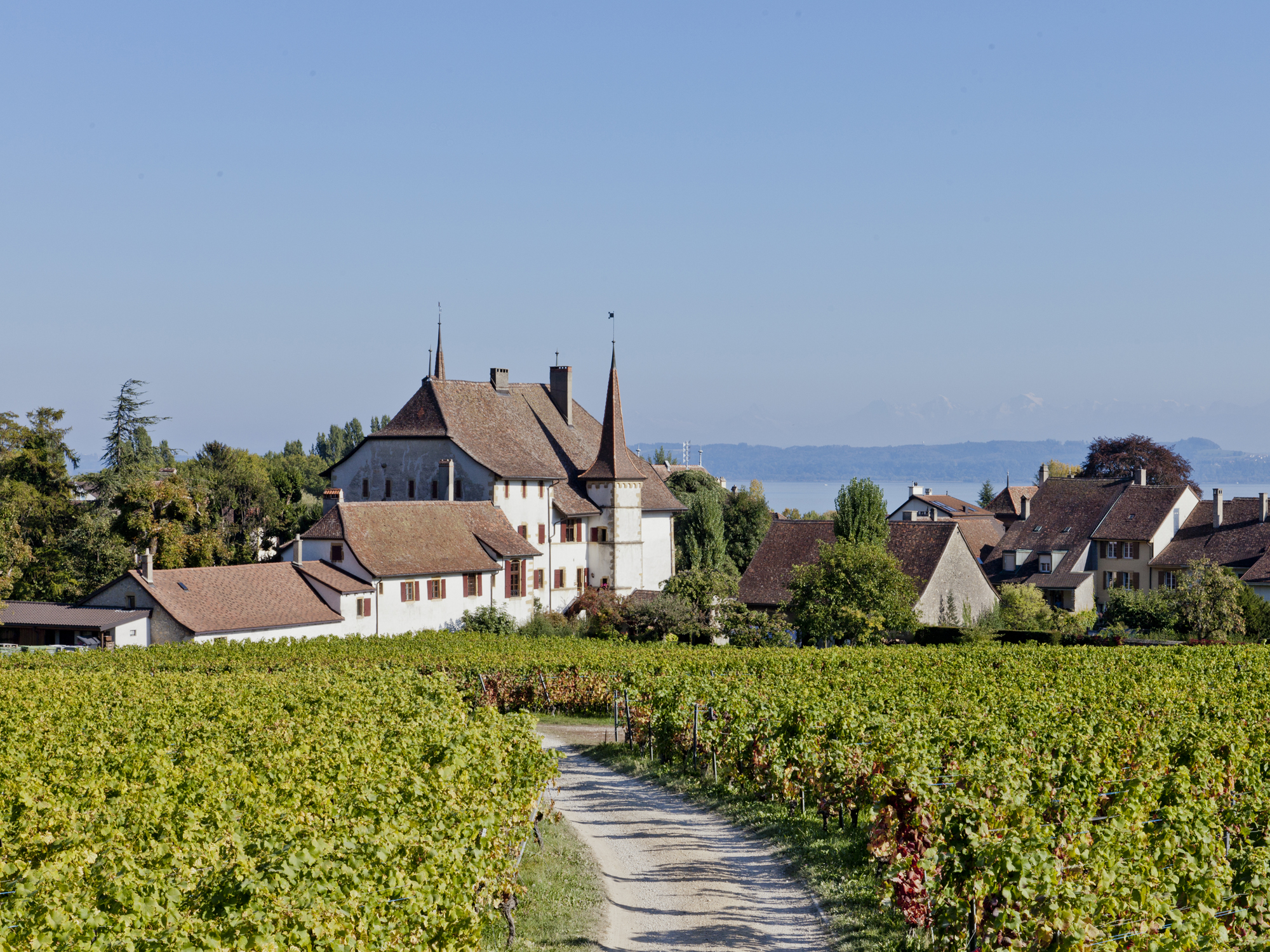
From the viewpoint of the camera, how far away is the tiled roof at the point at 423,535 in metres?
54.2

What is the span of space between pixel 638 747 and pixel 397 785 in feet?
44.2

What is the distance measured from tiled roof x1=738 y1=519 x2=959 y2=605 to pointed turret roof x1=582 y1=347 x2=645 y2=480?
341 inches

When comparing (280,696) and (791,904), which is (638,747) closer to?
(280,696)

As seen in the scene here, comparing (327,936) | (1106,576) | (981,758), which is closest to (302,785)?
(327,936)

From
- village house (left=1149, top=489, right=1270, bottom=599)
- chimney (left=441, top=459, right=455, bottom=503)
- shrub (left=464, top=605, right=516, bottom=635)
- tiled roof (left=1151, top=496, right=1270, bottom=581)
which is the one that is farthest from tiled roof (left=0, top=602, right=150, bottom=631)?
tiled roof (left=1151, top=496, right=1270, bottom=581)

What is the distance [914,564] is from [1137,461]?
4231 cm

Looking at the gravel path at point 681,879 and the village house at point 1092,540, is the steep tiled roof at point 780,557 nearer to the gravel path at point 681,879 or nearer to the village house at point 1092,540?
the village house at point 1092,540

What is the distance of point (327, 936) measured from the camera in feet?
27.6

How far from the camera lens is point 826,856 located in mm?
16250

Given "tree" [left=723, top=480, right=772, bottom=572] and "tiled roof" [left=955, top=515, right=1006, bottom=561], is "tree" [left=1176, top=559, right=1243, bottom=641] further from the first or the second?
"tree" [left=723, top=480, right=772, bottom=572]

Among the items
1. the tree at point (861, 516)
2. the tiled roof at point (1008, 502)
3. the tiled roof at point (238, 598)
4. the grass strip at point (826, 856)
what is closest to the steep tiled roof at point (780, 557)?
the tree at point (861, 516)

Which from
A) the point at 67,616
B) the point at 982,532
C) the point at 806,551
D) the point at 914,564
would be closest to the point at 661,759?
the point at 67,616

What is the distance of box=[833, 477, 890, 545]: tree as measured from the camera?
6281 cm

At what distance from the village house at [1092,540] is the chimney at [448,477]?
109ft
